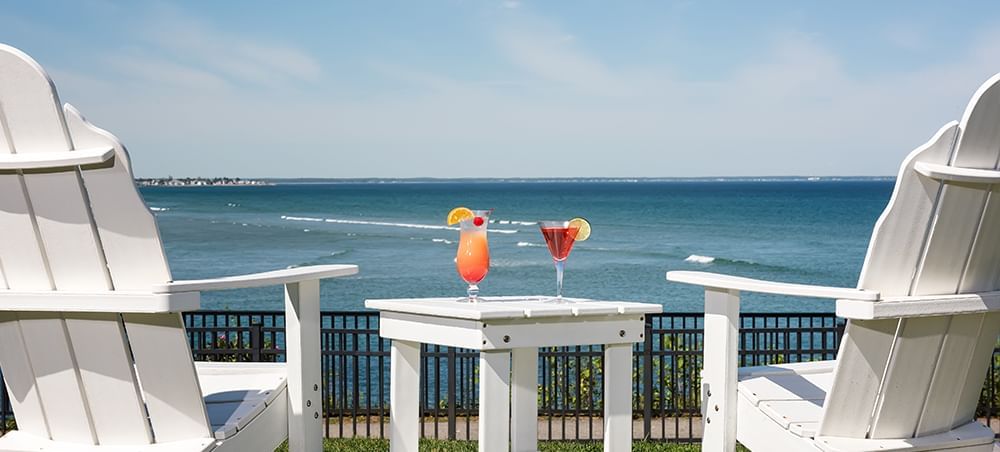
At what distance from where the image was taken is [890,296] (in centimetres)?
316

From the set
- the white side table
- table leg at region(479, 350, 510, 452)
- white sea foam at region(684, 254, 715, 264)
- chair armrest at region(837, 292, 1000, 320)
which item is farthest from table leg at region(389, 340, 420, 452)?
white sea foam at region(684, 254, 715, 264)

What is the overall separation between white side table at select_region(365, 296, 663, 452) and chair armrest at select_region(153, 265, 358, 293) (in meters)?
0.23

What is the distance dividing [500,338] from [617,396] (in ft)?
1.98

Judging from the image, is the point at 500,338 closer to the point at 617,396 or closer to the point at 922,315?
the point at 617,396

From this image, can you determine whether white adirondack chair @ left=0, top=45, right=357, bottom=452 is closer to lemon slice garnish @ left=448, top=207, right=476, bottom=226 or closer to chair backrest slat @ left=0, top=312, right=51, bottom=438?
chair backrest slat @ left=0, top=312, right=51, bottom=438

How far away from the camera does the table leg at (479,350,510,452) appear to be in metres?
3.61

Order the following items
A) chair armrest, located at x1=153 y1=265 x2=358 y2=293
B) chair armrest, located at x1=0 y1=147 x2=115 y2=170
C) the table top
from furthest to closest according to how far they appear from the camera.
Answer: the table top < chair armrest, located at x1=153 y1=265 x2=358 y2=293 < chair armrest, located at x1=0 y1=147 x2=115 y2=170

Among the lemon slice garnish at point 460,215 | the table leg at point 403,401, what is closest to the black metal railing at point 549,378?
the table leg at point 403,401

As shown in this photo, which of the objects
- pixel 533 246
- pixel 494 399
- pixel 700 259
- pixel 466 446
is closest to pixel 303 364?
pixel 494 399

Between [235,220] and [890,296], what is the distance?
55.9 metres

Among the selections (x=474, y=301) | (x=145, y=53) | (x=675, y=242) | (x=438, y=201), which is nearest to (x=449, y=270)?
(x=675, y=242)

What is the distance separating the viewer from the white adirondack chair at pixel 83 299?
114 inches

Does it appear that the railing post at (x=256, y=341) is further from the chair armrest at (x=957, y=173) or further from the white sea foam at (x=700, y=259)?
the white sea foam at (x=700, y=259)

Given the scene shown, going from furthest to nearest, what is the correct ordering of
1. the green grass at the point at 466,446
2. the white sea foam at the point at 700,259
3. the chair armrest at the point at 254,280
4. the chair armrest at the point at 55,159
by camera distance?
1. the white sea foam at the point at 700,259
2. the green grass at the point at 466,446
3. the chair armrest at the point at 254,280
4. the chair armrest at the point at 55,159
